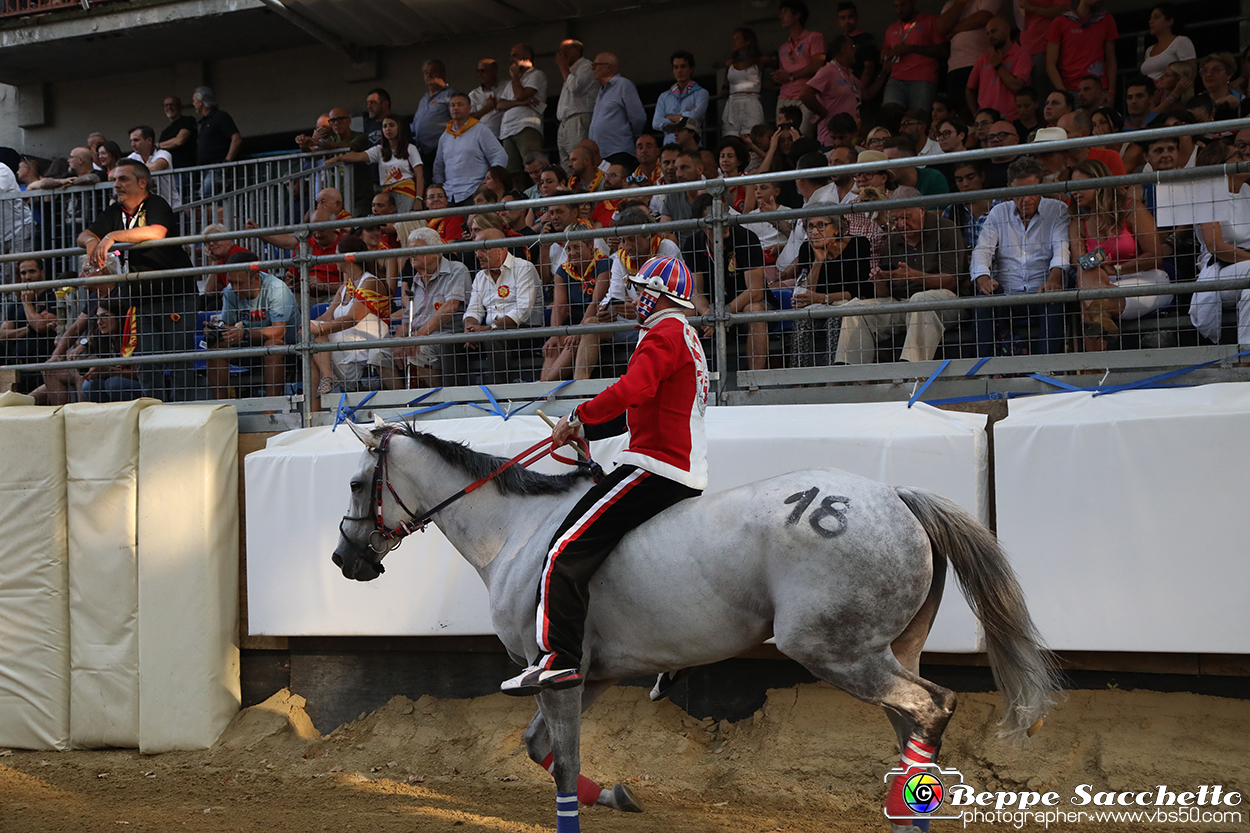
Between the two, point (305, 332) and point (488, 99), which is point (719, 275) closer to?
point (305, 332)

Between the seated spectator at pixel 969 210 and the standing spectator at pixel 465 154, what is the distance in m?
5.39

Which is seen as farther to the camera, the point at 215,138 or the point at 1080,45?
the point at 215,138

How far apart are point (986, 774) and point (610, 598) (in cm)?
248

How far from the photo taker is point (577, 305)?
7.59 metres

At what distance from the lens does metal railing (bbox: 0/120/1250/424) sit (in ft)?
19.2

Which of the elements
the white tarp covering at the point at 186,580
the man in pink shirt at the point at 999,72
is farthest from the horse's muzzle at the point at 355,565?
the man in pink shirt at the point at 999,72

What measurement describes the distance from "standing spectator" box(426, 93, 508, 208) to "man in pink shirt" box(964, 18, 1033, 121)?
4857 millimetres

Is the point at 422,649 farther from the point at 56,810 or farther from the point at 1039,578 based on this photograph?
the point at 1039,578

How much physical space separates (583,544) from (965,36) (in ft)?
23.6

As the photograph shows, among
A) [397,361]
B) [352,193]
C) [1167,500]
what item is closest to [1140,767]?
[1167,500]

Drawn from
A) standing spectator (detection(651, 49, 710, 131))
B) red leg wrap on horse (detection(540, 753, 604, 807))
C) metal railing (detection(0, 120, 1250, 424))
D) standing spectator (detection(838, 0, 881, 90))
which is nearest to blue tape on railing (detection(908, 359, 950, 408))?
metal railing (detection(0, 120, 1250, 424))

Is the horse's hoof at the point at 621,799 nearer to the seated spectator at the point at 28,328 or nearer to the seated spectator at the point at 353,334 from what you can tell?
the seated spectator at the point at 353,334

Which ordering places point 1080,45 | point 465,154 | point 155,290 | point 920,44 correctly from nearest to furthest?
point 155,290 < point 1080,45 < point 920,44 < point 465,154

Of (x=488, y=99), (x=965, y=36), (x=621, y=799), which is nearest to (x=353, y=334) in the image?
(x=621, y=799)
